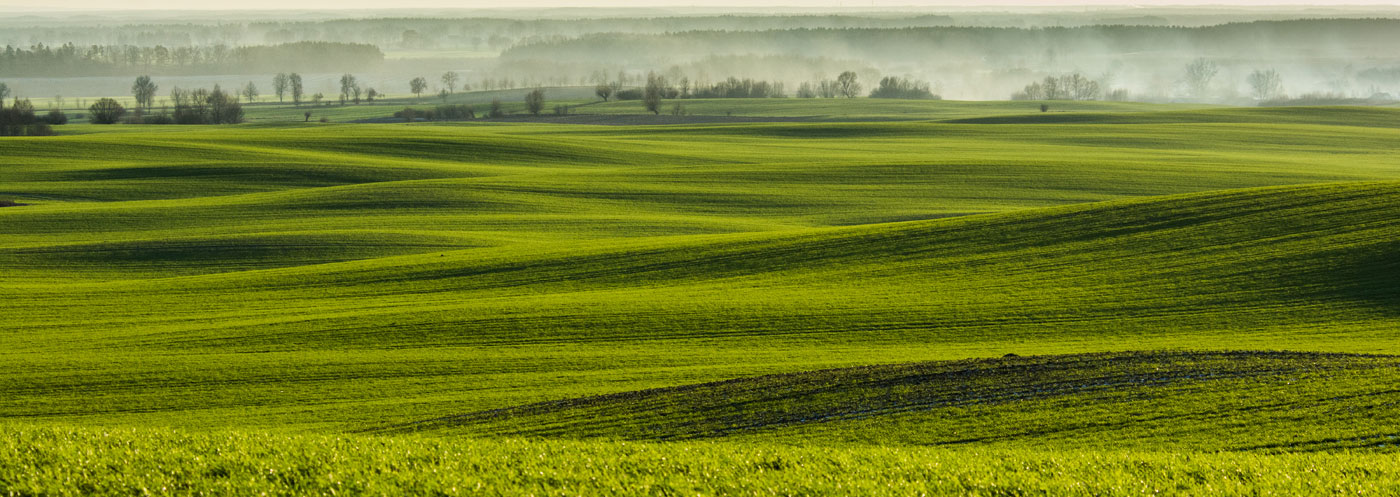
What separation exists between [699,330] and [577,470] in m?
18.7

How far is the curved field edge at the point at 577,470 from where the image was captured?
9.66m

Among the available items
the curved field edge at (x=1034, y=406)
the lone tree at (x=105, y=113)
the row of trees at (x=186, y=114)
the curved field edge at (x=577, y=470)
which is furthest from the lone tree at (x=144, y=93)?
the curved field edge at (x=577, y=470)

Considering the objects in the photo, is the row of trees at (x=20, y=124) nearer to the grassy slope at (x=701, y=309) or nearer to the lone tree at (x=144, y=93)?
the grassy slope at (x=701, y=309)

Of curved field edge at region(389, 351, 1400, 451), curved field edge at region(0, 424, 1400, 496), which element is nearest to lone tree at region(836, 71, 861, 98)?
curved field edge at region(389, 351, 1400, 451)

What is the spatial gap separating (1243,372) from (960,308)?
11851mm

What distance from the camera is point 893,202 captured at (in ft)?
194

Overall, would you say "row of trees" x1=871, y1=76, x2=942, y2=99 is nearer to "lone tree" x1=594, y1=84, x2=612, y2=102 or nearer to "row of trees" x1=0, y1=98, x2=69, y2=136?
"lone tree" x1=594, y1=84, x2=612, y2=102

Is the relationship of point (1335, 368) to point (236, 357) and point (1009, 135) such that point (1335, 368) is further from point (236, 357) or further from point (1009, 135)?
point (1009, 135)

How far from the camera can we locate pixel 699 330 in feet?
95.0

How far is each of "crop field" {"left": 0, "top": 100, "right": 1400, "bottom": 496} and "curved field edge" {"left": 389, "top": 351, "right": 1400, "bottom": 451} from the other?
0.28 feet

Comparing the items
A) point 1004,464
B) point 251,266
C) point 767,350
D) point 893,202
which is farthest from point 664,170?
point 1004,464

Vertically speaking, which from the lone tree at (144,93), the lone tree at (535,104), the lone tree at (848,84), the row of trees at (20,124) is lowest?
the row of trees at (20,124)

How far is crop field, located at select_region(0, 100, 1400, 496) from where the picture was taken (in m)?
10.7

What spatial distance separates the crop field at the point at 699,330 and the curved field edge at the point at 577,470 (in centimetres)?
5
